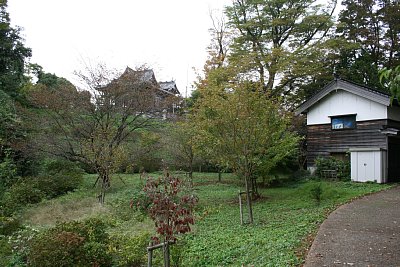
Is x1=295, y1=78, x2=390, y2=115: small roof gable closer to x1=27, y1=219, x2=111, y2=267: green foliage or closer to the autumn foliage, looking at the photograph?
the autumn foliage

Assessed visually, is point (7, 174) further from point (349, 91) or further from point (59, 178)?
point (349, 91)

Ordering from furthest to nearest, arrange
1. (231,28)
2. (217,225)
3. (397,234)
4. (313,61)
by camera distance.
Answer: (231,28), (313,61), (217,225), (397,234)

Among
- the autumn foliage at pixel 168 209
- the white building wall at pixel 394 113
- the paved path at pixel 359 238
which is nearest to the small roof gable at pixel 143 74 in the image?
the paved path at pixel 359 238

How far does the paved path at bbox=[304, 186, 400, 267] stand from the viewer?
17.7ft

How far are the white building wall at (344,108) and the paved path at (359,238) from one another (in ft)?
24.8

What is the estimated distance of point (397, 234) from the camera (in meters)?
6.96

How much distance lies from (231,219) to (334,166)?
966 cm

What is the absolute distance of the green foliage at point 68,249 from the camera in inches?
212

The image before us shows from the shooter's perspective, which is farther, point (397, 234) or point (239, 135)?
point (239, 135)

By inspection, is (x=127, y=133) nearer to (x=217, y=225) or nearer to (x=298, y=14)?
(x=217, y=225)

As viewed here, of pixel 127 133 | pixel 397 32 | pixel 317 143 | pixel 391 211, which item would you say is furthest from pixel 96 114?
pixel 397 32

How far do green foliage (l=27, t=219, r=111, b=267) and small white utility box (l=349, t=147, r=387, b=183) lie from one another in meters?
13.6

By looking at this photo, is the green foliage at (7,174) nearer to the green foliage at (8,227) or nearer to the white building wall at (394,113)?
the green foliage at (8,227)

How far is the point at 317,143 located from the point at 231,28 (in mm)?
10846
